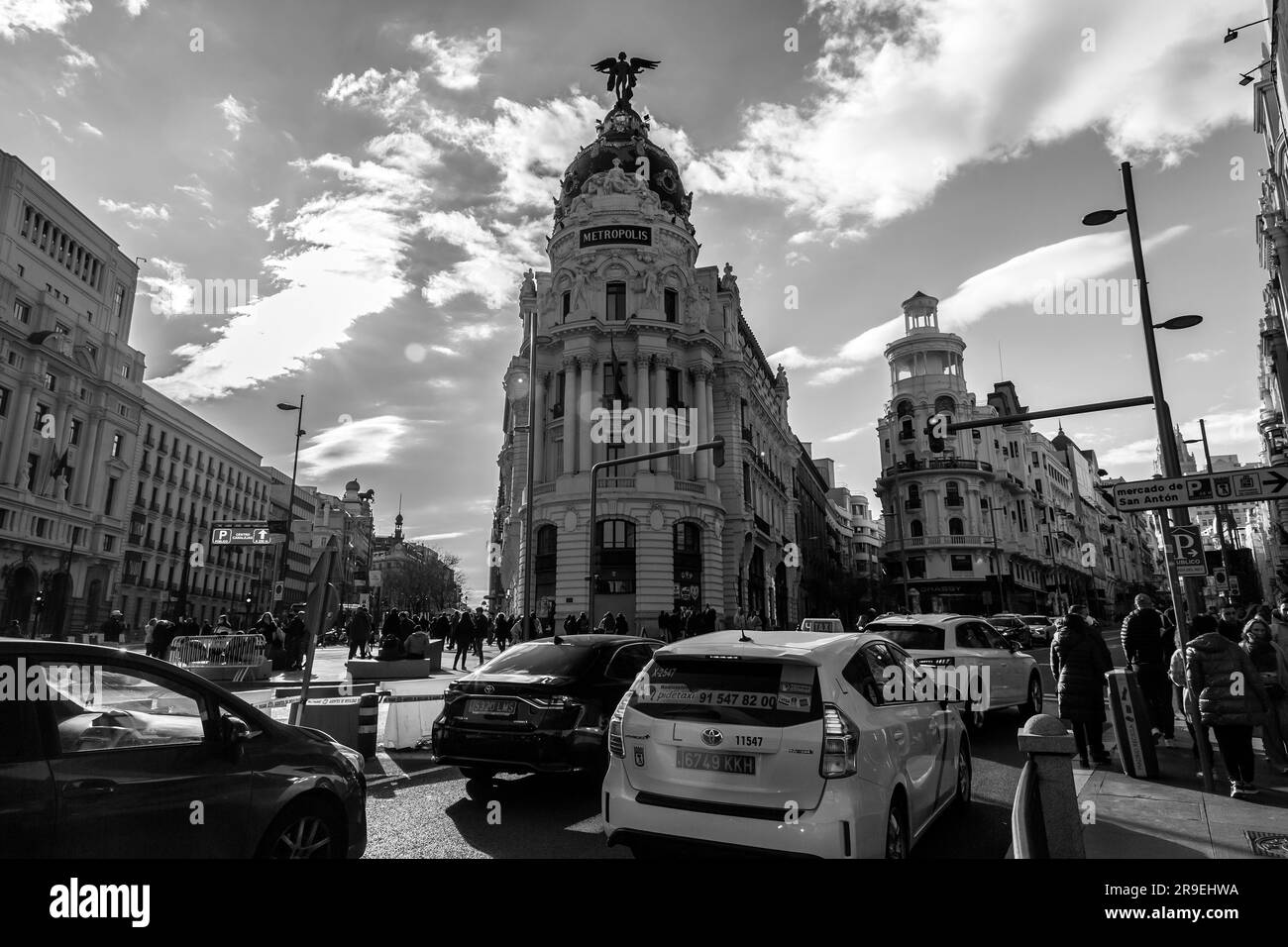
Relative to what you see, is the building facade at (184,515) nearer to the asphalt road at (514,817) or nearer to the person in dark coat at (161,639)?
the person in dark coat at (161,639)

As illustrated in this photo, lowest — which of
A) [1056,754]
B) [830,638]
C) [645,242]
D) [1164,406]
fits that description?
[1056,754]

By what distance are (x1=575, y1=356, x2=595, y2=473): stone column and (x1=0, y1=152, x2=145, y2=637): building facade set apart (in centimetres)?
3128

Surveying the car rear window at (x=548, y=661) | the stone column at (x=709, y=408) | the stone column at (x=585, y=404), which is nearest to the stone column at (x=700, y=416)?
the stone column at (x=709, y=408)

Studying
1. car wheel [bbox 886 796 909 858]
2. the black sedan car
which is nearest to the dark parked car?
the black sedan car

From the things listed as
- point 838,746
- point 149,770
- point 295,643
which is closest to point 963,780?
point 838,746

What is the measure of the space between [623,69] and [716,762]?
5431 centimetres

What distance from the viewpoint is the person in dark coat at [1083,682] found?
845 cm

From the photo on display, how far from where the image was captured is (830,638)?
5312 mm

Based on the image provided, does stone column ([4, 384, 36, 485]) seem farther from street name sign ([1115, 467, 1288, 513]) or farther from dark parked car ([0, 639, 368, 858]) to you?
street name sign ([1115, 467, 1288, 513])

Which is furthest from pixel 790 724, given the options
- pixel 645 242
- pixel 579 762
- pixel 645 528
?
pixel 645 242
